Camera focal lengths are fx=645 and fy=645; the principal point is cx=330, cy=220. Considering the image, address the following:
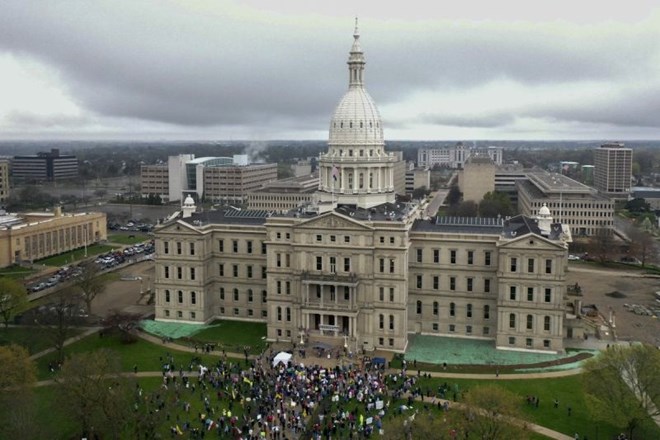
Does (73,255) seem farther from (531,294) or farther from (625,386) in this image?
(625,386)

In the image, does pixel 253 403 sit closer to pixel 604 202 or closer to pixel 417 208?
pixel 417 208

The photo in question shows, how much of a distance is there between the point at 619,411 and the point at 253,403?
3320 cm

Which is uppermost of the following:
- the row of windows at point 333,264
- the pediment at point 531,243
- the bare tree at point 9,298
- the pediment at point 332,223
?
the pediment at point 332,223

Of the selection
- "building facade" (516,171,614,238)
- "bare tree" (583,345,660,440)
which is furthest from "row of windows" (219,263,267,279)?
"building facade" (516,171,614,238)

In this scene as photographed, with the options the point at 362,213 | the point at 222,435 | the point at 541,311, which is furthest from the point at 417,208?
the point at 222,435

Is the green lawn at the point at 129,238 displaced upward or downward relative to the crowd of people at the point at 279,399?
upward

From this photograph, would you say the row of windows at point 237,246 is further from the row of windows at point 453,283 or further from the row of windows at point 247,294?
the row of windows at point 453,283

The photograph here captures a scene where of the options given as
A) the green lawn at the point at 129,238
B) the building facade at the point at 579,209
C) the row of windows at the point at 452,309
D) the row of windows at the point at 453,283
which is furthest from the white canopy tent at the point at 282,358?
the building facade at the point at 579,209

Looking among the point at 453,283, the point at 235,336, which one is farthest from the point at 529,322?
the point at 235,336

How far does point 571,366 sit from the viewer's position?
75.1 metres

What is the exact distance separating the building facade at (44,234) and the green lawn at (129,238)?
10.9 feet

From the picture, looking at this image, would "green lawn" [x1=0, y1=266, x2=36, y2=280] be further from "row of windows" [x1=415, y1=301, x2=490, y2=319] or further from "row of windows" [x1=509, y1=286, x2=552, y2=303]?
"row of windows" [x1=509, y1=286, x2=552, y2=303]

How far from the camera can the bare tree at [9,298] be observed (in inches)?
3344

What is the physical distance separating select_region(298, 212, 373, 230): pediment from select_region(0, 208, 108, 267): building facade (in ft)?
240
